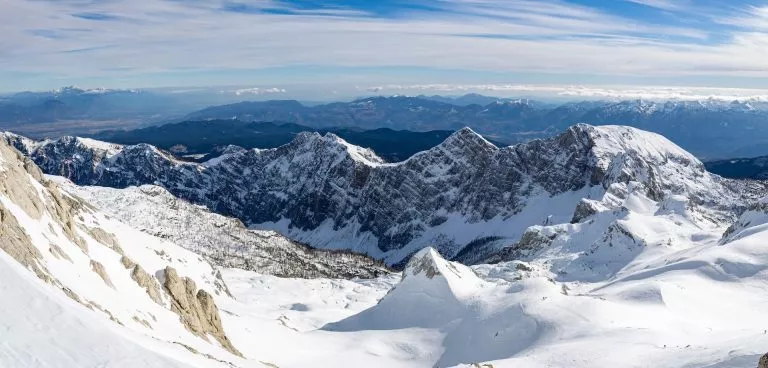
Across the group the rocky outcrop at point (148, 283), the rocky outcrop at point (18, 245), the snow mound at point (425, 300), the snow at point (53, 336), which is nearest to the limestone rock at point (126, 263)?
the rocky outcrop at point (148, 283)

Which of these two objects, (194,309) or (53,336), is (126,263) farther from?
(53,336)

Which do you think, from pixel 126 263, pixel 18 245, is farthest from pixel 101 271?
pixel 18 245

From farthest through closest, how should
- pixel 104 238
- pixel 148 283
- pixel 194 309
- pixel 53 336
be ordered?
pixel 104 238
pixel 194 309
pixel 148 283
pixel 53 336

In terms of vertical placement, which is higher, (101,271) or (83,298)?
(83,298)

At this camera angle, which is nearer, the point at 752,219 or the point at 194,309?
the point at 194,309

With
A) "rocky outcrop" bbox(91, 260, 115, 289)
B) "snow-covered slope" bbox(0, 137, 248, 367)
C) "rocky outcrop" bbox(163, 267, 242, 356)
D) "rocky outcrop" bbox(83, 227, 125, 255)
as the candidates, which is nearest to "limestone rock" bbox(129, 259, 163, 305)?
"snow-covered slope" bbox(0, 137, 248, 367)

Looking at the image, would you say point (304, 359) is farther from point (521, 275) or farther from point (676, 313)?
point (521, 275)

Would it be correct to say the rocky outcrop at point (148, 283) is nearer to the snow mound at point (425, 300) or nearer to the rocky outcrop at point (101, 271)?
Result: the rocky outcrop at point (101, 271)

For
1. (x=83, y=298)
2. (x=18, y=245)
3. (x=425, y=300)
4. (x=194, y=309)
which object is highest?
(x=18, y=245)

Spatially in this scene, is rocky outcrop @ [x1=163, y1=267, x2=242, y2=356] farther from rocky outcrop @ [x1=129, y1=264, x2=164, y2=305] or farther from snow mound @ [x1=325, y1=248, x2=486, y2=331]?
snow mound @ [x1=325, y1=248, x2=486, y2=331]
